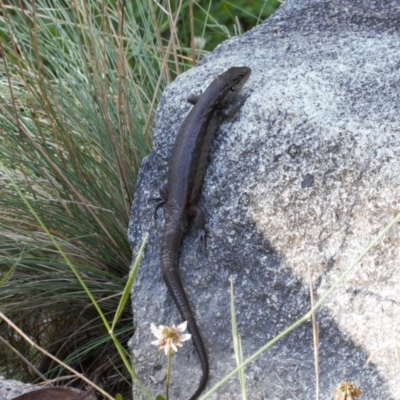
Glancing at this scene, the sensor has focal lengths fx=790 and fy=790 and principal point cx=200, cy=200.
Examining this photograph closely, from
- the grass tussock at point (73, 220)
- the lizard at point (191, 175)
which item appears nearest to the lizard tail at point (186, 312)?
the lizard at point (191, 175)

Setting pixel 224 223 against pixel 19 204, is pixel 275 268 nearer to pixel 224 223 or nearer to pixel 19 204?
pixel 224 223

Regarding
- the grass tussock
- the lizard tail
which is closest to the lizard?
the lizard tail

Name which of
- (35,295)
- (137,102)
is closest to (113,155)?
(137,102)

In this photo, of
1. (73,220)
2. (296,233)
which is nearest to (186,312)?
(296,233)

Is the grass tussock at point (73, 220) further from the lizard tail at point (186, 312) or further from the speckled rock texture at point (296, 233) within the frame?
the lizard tail at point (186, 312)

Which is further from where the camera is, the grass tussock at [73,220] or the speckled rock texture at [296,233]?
the grass tussock at [73,220]
